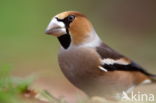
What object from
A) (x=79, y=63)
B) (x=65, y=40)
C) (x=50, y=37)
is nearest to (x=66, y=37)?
(x=65, y=40)

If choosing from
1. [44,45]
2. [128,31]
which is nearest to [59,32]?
[44,45]

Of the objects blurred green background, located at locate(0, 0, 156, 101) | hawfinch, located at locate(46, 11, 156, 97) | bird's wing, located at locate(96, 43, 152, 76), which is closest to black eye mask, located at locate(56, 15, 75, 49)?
hawfinch, located at locate(46, 11, 156, 97)

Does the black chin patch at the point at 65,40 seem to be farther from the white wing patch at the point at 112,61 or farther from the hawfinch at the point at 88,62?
the white wing patch at the point at 112,61

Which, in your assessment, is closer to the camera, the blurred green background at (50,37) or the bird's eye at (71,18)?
the bird's eye at (71,18)

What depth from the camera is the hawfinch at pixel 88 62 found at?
2.71 metres

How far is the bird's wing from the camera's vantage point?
2.77 m

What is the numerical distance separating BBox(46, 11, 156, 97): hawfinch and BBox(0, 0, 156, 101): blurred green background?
0.39 meters

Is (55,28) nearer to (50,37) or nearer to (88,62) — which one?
(88,62)

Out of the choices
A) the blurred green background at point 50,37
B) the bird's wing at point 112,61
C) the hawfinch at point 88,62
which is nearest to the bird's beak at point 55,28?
the hawfinch at point 88,62

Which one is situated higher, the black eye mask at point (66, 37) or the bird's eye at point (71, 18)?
the bird's eye at point (71, 18)

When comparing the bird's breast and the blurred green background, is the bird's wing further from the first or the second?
the blurred green background

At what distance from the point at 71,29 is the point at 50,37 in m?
1.97

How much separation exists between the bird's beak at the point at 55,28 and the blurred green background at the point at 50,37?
16.8 inches

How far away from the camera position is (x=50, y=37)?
4.78m
